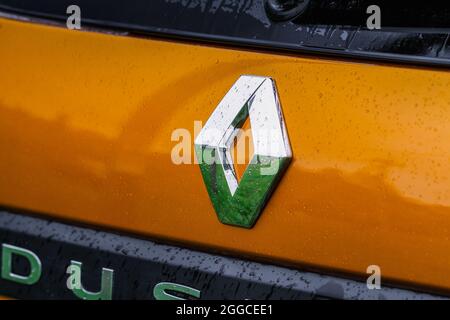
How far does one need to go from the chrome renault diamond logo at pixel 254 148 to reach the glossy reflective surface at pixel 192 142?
20 mm

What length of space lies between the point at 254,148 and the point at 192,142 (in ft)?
0.45

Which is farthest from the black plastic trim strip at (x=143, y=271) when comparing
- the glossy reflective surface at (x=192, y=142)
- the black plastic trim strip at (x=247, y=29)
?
the black plastic trim strip at (x=247, y=29)

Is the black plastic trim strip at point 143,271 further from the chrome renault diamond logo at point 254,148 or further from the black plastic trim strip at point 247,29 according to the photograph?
the black plastic trim strip at point 247,29

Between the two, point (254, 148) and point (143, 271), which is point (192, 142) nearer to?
point (254, 148)

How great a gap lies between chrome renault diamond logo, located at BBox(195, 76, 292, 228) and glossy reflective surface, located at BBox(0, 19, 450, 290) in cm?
2

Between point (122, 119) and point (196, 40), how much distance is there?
218 mm

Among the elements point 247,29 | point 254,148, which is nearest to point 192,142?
point 254,148

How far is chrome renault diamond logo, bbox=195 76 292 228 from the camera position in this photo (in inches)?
61.7

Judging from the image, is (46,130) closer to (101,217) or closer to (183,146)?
(101,217)

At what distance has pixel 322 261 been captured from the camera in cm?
157

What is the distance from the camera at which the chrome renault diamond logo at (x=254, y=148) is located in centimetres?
157

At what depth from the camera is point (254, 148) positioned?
1.58m

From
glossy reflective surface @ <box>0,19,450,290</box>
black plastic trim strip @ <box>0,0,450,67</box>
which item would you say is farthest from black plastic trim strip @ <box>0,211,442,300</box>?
black plastic trim strip @ <box>0,0,450,67</box>

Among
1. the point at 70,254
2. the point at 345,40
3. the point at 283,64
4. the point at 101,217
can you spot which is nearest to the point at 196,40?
the point at 283,64
